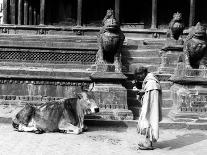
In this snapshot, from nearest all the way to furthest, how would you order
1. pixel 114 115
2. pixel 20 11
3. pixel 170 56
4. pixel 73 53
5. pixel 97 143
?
pixel 97 143, pixel 114 115, pixel 170 56, pixel 73 53, pixel 20 11

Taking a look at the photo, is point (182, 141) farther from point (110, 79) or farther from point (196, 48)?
point (196, 48)

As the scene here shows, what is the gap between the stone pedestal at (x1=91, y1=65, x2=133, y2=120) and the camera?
9.52m

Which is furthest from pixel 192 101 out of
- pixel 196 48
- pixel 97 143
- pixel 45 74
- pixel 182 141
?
pixel 45 74

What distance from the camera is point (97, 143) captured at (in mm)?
7539

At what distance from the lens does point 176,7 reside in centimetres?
2267

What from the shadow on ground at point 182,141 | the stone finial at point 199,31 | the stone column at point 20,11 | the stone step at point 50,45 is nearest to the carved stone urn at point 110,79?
the shadow on ground at point 182,141

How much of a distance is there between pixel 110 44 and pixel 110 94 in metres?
1.38

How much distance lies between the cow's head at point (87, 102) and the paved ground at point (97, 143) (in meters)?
0.61

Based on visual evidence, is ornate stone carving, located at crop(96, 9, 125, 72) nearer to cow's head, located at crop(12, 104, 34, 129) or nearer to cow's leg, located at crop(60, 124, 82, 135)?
cow's leg, located at crop(60, 124, 82, 135)

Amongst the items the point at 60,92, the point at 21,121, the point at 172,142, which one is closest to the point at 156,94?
the point at 172,142

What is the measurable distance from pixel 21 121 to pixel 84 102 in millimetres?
1578

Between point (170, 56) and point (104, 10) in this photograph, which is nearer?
point (170, 56)

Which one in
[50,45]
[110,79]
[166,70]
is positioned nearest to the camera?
[110,79]

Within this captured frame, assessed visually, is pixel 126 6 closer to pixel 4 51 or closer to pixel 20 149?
pixel 4 51
